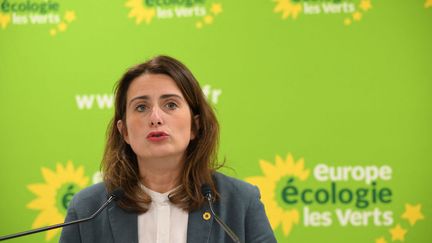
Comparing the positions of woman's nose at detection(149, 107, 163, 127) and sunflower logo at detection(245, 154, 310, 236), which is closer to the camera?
woman's nose at detection(149, 107, 163, 127)

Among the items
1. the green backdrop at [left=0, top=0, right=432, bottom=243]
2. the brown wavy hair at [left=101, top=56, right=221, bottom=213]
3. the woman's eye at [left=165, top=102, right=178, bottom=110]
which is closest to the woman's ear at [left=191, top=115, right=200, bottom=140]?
the brown wavy hair at [left=101, top=56, right=221, bottom=213]

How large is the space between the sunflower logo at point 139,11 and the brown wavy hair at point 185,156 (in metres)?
0.83

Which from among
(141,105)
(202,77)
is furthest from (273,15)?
(141,105)

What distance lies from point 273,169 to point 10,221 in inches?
47.1

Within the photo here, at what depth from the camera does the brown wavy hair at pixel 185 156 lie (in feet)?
4.36

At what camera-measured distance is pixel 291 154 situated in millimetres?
2123

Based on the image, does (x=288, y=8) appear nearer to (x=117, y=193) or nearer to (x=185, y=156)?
(x=185, y=156)

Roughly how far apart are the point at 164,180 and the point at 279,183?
A: 2.88 ft

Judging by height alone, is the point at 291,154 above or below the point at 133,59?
below

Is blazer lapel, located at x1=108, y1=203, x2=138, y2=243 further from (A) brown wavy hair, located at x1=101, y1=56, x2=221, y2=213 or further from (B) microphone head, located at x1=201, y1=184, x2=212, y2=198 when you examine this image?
(B) microphone head, located at x1=201, y1=184, x2=212, y2=198

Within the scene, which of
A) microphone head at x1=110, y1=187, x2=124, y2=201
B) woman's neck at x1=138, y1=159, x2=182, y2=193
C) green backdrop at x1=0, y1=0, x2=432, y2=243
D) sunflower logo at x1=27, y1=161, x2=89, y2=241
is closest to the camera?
microphone head at x1=110, y1=187, x2=124, y2=201

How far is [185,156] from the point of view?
55.9 inches

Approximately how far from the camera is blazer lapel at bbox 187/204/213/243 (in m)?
1.27

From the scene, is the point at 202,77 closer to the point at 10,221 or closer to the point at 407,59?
the point at 407,59
